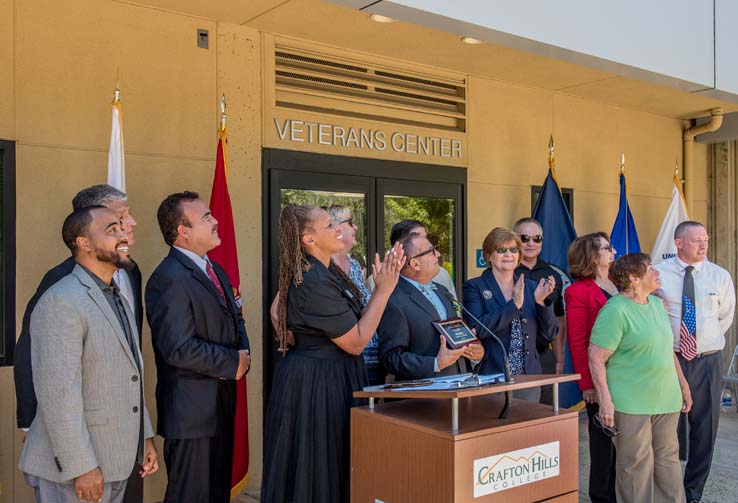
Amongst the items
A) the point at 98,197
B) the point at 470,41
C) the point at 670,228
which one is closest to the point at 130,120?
the point at 98,197

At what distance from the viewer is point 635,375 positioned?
12.0ft

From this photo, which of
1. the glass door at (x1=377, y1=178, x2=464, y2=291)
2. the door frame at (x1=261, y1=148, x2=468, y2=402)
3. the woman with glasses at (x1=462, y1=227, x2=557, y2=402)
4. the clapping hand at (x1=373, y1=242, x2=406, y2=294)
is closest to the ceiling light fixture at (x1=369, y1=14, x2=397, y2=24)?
the door frame at (x1=261, y1=148, x2=468, y2=402)

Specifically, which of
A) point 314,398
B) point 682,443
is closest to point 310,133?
point 314,398

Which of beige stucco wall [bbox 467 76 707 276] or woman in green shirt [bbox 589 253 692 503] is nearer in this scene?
woman in green shirt [bbox 589 253 692 503]

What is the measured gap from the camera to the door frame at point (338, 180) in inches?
189

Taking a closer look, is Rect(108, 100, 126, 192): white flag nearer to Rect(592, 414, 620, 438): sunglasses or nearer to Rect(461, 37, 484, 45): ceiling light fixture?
Rect(461, 37, 484, 45): ceiling light fixture

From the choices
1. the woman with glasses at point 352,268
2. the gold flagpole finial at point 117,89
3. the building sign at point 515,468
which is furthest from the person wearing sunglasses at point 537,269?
the gold flagpole finial at point 117,89

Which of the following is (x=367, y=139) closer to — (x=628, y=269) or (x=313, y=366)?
(x=628, y=269)

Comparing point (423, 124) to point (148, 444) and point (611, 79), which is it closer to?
point (611, 79)

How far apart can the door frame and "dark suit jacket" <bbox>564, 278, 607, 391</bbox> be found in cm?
177

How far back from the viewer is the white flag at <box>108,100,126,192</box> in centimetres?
385

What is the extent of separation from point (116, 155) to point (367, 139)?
1.99m

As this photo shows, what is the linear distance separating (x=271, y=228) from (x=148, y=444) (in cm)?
220

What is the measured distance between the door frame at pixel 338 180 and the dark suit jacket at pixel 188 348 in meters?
1.52
